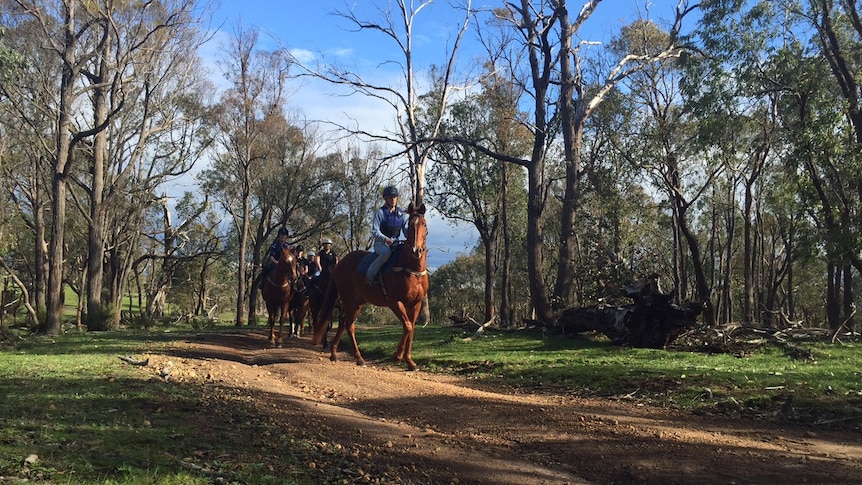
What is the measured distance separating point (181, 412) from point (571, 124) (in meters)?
14.5

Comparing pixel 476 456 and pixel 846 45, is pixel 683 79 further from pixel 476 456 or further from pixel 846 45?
pixel 476 456

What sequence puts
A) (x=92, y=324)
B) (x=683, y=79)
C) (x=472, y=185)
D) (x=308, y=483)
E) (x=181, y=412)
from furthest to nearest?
(x=472, y=185), (x=92, y=324), (x=683, y=79), (x=181, y=412), (x=308, y=483)

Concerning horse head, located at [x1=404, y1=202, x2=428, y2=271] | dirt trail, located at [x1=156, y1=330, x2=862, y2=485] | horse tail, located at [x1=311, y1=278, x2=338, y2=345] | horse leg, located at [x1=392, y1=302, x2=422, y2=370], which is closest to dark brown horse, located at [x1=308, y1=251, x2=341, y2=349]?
horse tail, located at [x1=311, y1=278, x2=338, y2=345]

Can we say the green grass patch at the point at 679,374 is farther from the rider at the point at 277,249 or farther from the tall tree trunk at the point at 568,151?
the rider at the point at 277,249

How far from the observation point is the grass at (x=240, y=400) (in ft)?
14.9

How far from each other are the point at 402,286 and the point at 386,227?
1.23 meters

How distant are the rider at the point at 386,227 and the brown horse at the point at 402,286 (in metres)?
0.27

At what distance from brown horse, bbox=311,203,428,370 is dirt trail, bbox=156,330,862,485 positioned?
2.16 metres

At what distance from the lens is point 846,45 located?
58.5 ft

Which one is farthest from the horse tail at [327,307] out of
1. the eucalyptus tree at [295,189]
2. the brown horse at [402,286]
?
the eucalyptus tree at [295,189]

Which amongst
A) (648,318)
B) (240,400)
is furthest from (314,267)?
(240,400)

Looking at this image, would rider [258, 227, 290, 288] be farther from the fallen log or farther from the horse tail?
the fallen log

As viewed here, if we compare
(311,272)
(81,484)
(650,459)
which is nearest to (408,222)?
(650,459)

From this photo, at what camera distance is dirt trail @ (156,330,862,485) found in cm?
498
